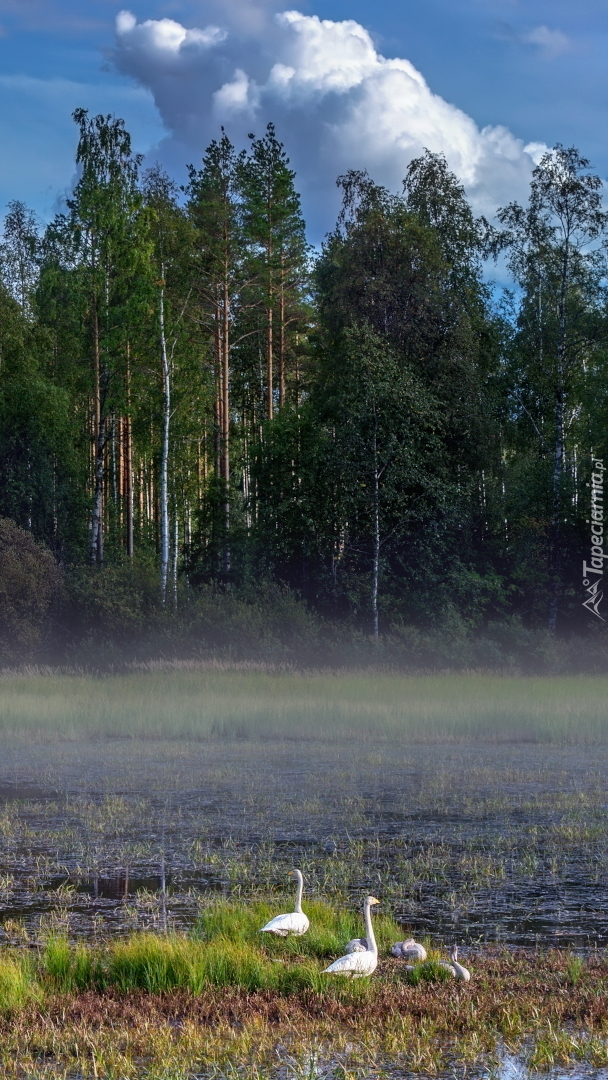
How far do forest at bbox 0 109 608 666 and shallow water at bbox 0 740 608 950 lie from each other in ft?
61.5

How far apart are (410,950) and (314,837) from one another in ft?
16.6

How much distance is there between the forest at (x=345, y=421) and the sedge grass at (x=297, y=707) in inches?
233

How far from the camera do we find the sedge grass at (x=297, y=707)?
24.4m

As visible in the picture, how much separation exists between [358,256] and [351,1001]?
37.2 metres

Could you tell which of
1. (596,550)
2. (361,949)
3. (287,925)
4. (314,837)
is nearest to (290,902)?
(287,925)

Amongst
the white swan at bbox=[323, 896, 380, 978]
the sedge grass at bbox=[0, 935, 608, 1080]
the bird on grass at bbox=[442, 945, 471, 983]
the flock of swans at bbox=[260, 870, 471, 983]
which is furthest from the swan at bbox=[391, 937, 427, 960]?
the white swan at bbox=[323, 896, 380, 978]

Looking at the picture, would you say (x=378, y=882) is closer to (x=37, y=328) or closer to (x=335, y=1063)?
(x=335, y=1063)

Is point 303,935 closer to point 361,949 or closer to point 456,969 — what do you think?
point 361,949

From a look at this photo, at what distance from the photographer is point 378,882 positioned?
423 inches

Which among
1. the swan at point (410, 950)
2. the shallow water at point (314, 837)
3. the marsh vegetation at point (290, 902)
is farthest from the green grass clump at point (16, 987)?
the swan at point (410, 950)

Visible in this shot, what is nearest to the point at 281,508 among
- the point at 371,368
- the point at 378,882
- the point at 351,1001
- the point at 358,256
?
the point at 371,368

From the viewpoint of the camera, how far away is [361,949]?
789cm

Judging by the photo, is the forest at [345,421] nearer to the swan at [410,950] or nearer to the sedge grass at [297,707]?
the sedge grass at [297,707]

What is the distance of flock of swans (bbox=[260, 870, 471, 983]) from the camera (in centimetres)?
767
